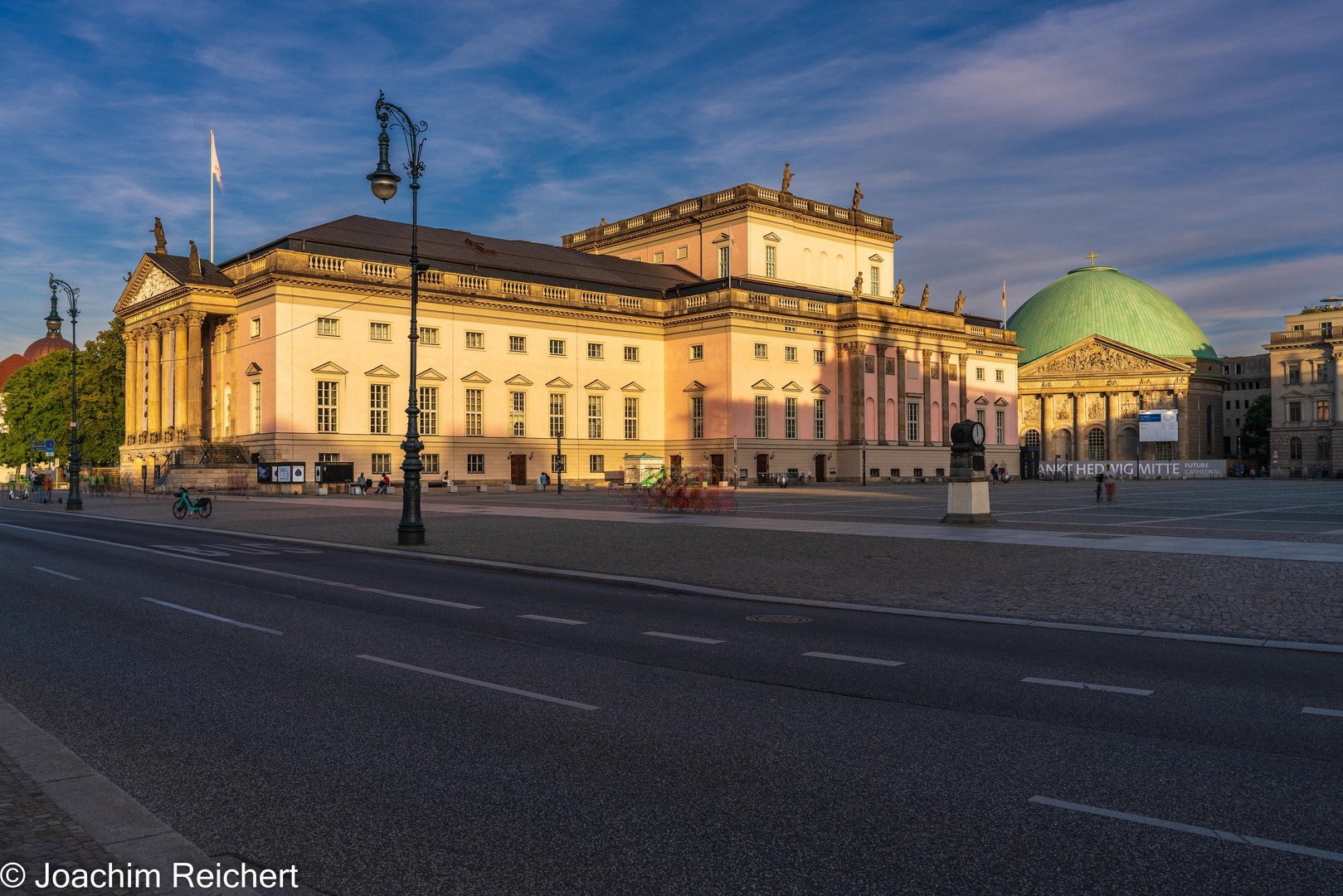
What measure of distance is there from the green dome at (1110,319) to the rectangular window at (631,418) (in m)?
110

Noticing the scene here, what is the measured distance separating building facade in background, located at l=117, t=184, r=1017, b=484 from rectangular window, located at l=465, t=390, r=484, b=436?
132 mm

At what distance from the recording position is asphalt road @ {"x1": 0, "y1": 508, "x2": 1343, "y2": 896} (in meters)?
4.80

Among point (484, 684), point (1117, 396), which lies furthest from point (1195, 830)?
point (1117, 396)

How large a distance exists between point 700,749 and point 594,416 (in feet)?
229

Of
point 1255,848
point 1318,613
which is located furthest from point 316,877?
point 1318,613

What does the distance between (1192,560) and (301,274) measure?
55597 millimetres

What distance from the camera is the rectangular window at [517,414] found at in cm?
7119

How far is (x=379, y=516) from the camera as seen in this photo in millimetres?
35125

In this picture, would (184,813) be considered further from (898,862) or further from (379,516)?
(379,516)

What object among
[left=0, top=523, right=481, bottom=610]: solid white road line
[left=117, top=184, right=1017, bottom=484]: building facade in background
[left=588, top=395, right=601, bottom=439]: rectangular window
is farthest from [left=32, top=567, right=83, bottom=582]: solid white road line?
[left=588, top=395, right=601, bottom=439]: rectangular window

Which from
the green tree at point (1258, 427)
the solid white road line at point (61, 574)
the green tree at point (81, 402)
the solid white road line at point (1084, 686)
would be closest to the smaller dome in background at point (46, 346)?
the green tree at point (81, 402)

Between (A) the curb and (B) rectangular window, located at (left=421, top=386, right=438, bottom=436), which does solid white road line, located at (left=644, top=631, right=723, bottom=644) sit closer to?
(A) the curb

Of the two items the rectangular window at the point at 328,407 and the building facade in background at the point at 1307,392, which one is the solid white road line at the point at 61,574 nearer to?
the rectangular window at the point at 328,407

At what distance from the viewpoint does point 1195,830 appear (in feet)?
17.0
